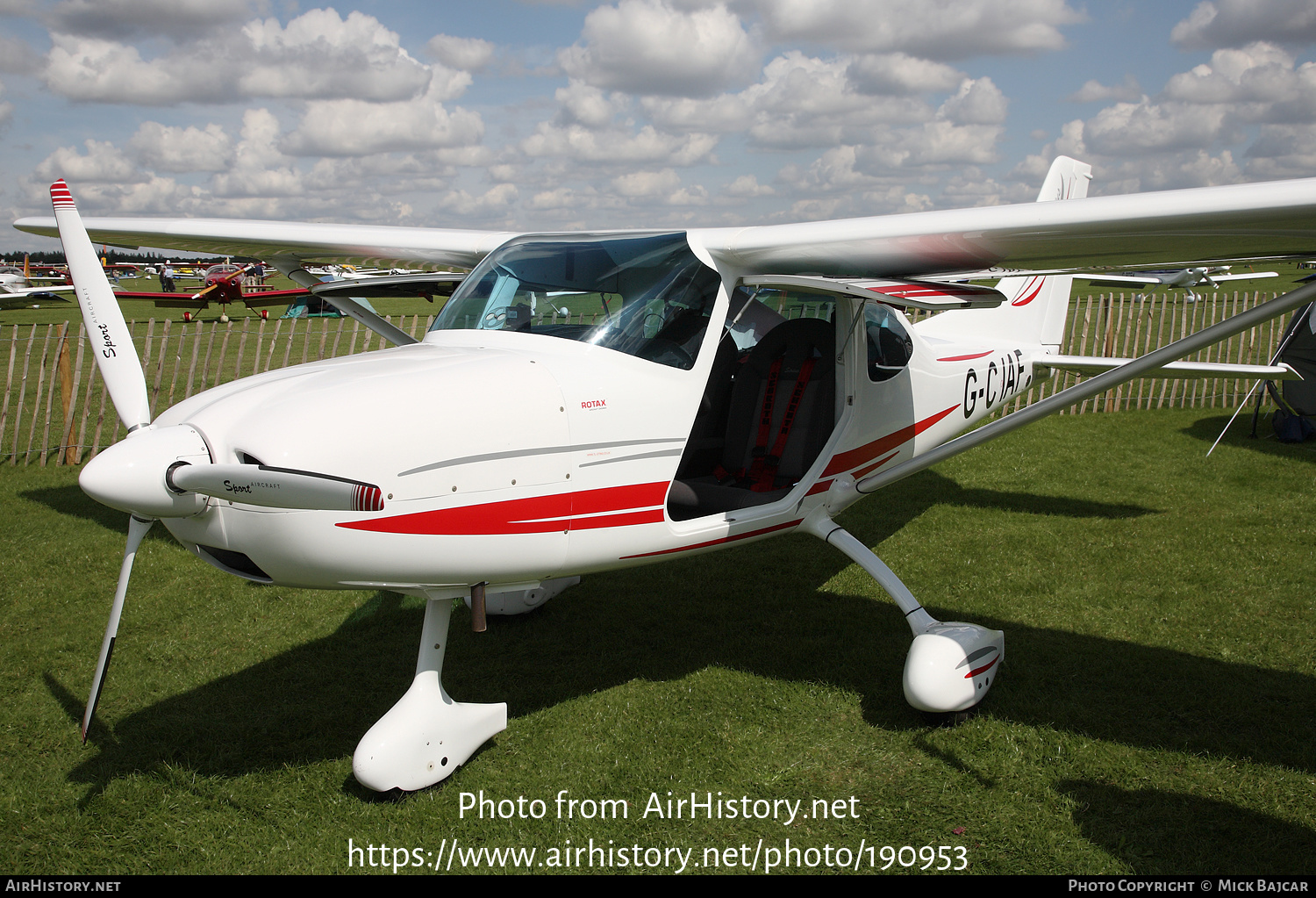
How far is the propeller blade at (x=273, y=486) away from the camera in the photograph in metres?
2.46

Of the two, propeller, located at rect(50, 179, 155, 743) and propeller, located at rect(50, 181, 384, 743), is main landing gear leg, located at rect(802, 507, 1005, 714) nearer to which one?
propeller, located at rect(50, 181, 384, 743)

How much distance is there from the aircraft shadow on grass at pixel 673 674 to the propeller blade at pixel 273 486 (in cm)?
156

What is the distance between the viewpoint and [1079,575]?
548 centimetres

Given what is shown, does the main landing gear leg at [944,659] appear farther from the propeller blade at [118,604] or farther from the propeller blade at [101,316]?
the propeller blade at [101,316]

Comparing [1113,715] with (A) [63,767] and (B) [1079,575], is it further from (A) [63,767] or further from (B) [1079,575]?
(A) [63,767]

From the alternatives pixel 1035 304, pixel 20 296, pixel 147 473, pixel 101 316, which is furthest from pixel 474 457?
pixel 20 296

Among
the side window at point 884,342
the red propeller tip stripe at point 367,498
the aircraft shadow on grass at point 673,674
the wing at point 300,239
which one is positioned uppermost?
the wing at point 300,239

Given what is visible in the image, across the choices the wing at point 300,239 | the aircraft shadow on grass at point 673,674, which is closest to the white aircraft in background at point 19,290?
the wing at point 300,239

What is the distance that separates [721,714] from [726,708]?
0.20 feet

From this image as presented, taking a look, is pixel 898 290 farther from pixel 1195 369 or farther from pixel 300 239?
pixel 300 239

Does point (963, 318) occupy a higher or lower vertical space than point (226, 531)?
higher

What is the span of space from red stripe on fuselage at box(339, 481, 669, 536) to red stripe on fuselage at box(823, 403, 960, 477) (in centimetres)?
131
